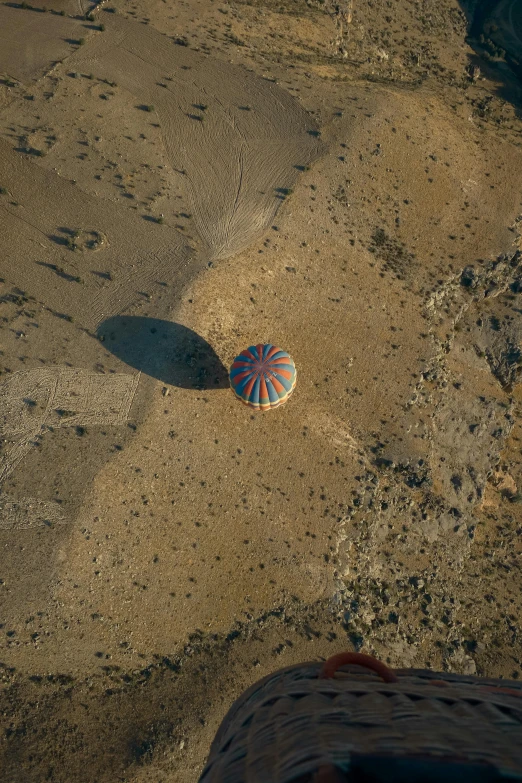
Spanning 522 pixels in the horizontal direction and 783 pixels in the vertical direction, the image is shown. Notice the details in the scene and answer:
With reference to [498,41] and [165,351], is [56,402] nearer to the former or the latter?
[165,351]

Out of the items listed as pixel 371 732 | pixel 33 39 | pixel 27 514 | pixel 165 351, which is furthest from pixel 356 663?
pixel 33 39

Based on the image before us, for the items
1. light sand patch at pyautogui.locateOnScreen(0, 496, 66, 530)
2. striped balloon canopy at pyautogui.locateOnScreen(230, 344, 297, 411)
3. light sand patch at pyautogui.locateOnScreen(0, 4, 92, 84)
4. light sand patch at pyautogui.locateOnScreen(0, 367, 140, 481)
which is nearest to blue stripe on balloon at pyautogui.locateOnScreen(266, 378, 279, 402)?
striped balloon canopy at pyautogui.locateOnScreen(230, 344, 297, 411)

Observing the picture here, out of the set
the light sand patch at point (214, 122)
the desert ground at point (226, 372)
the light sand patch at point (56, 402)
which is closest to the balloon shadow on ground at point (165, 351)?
the desert ground at point (226, 372)

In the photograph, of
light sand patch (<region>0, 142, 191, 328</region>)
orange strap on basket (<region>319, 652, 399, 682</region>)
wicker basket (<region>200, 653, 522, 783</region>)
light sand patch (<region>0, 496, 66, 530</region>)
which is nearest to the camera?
wicker basket (<region>200, 653, 522, 783</region>)

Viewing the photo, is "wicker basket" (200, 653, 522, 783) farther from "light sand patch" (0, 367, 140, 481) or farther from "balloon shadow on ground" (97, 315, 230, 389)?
"light sand patch" (0, 367, 140, 481)

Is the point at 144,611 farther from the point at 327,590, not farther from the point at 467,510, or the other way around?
the point at 467,510

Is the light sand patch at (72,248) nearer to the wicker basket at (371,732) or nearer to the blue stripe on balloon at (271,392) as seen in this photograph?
the blue stripe on balloon at (271,392)
